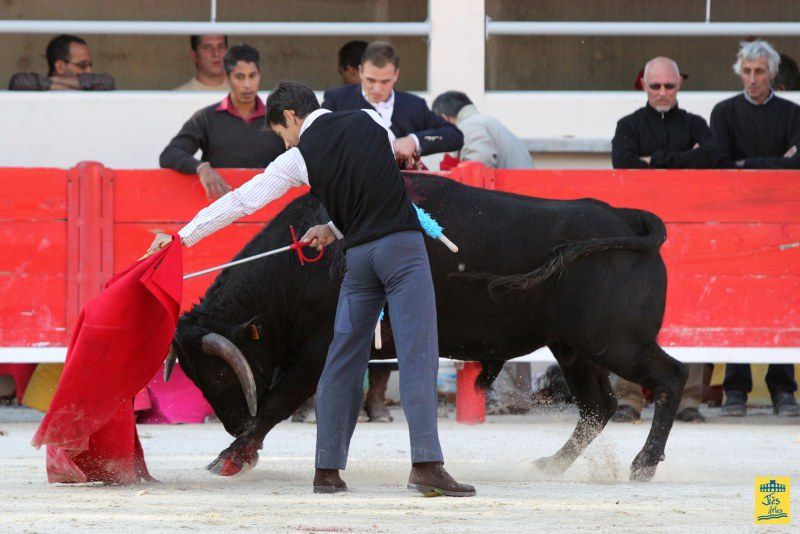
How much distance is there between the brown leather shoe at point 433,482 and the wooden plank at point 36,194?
378 cm

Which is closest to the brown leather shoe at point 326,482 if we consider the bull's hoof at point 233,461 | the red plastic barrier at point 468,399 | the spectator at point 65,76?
the bull's hoof at point 233,461

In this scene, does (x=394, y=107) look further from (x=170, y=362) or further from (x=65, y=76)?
(x=65, y=76)

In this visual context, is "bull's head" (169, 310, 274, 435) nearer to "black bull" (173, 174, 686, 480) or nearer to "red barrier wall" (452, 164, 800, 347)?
"black bull" (173, 174, 686, 480)

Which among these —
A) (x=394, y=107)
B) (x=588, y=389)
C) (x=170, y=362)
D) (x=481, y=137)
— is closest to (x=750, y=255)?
(x=481, y=137)

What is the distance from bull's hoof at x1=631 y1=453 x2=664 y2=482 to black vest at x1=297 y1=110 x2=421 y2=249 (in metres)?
1.43

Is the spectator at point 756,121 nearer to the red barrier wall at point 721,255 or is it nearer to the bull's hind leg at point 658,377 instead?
the red barrier wall at point 721,255

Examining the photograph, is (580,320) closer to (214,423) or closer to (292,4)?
(214,423)

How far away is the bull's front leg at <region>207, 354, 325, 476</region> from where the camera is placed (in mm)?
5637

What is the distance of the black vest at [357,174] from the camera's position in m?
4.91

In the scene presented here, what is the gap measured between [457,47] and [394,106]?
2.32 meters

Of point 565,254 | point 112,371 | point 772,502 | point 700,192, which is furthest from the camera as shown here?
point 700,192

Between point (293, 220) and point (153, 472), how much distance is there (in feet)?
3.78

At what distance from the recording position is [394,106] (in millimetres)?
7691

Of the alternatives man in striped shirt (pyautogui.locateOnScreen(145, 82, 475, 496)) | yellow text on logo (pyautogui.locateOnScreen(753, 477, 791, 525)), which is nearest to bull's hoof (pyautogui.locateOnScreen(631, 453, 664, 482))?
yellow text on logo (pyautogui.locateOnScreen(753, 477, 791, 525))
